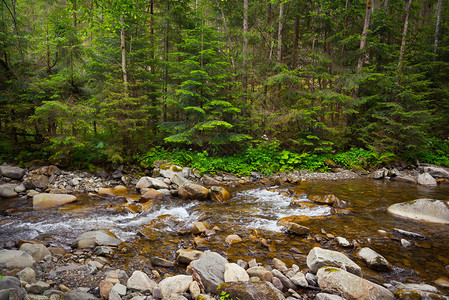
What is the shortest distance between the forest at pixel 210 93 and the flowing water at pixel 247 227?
12.2 feet

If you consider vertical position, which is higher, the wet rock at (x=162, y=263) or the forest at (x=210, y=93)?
the forest at (x=210, y=93)

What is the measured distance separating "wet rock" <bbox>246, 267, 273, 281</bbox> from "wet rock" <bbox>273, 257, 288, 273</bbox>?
46 centimetres

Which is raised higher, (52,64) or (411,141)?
(52,64)

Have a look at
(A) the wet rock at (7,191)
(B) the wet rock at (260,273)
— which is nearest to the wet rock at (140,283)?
(B) the wet rock at (260,273)

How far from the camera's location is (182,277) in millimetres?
3705

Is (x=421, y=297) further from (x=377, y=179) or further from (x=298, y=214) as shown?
(x=377, y=179)

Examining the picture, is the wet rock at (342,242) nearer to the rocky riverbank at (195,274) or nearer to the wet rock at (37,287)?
the rocky riverbank at (195,274)

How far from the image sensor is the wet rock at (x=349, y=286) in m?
3.28

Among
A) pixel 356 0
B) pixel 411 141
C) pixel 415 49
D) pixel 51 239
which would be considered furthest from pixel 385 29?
pixel 51 239

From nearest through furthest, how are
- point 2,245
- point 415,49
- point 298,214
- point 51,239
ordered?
point 2,245
point 51,239
point 298,214
point 415,49

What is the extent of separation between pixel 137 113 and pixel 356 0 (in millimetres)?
16804

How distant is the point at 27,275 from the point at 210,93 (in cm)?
1003

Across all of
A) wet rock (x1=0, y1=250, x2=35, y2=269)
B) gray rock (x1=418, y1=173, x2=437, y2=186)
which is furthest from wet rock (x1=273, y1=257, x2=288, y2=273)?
gray rock (x1=418, y1=173, x2=437, y2=186)

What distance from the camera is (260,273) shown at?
386 centimetres
